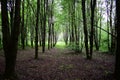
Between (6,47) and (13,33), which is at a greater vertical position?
(13,33)

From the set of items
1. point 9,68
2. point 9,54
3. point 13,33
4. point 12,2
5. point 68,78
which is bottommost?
point 68,78

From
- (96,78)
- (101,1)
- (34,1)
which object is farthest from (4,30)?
(101,1)

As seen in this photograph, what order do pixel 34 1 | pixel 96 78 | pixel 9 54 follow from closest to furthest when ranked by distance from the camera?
pixel 9 54 → pixel 96 78 → pixel 34 1

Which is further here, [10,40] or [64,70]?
[64,70]

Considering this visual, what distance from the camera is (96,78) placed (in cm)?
1025

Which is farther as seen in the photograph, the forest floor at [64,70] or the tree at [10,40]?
the forest floor at [64,70]

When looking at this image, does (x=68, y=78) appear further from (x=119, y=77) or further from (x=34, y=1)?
(x=34, y=1)

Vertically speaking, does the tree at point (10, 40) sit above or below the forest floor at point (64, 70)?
above

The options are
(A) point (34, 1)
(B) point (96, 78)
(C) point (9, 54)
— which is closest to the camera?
(C) point (9, 54)

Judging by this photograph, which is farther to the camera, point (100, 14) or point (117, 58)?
point (100, 14)

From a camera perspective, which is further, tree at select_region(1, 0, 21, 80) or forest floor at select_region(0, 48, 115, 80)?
forest floor at select_region(0, 48, 115, 80)

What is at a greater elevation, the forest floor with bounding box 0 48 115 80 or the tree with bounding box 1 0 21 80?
the tree with bounding box 1 0 21 80

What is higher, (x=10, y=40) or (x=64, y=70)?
(x=10, y=40)

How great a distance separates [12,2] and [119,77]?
17782mm
